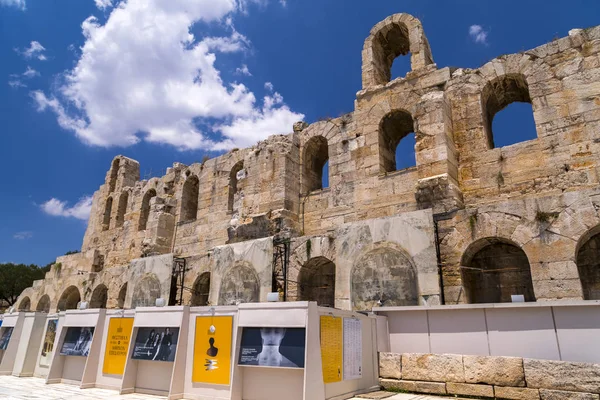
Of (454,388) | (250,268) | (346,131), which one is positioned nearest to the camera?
(454,388)

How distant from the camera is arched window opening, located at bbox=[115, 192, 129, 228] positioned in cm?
2379

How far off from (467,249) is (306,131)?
312 inches

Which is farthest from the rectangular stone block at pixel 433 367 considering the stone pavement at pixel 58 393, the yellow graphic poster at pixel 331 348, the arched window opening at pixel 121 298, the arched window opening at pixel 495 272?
the arched window opening at pixel 121 298

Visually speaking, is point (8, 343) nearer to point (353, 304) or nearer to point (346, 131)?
point (353, 304)

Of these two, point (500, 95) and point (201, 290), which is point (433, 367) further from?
point (201, 290)

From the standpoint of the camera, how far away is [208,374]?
286 inches

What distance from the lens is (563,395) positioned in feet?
19.3

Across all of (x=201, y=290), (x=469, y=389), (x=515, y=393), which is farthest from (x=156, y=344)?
(x=201, y=290)

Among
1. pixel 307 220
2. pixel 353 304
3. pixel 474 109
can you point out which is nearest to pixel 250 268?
pixel 307 220

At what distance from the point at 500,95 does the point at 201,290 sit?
11.7 m

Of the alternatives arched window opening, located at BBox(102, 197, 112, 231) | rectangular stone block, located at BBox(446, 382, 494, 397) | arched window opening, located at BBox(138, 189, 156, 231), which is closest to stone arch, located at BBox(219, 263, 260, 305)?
rectangular stone block, located at BBox(446, 382, 494, 397)

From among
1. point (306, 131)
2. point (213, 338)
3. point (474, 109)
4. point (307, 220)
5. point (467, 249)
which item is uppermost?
point (306, 131)

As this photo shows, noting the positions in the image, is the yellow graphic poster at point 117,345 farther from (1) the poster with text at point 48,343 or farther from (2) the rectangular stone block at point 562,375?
(2) the rectangular stone block at point 562,375

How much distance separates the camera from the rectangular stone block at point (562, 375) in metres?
5.71
